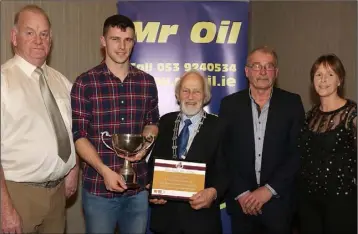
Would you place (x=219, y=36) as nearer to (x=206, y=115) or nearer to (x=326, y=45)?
(x=206, y=115)

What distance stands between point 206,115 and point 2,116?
1.24 meters

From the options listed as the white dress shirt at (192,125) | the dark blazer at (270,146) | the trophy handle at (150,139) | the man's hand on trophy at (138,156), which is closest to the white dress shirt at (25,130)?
the man's hand on trophy at (138,156)

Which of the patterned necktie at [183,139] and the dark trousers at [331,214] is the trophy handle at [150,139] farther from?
the dark trousers at [331,214]

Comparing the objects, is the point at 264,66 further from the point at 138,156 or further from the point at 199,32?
the point at 138,156

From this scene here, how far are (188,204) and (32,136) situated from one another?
102cm

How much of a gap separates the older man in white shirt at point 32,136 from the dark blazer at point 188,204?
61 cm

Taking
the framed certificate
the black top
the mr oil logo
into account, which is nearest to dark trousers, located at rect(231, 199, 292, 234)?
the black top

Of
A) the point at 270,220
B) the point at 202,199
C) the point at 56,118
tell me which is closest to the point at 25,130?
the point at 56,118

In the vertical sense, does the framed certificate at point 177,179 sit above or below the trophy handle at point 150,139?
below

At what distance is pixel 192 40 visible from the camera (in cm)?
367

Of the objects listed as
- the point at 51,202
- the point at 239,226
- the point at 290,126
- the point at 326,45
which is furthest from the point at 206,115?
the point at 326,45

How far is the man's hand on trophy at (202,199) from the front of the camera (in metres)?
2.78

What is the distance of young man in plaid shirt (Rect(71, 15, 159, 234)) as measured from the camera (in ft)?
9.34

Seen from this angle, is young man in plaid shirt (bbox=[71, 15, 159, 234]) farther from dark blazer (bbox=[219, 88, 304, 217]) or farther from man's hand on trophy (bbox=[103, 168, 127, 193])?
dark blazer (bbox=[219, 88, 304, 217])
